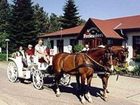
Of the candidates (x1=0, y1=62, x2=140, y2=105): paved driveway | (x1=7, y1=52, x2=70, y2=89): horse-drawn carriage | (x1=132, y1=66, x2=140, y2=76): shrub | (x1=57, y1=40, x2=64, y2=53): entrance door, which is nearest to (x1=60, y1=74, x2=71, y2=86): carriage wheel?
(x1=7, y1=52, x2=70, y2=89): horse-drawn carriage

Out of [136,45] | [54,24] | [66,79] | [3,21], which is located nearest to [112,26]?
[136,45]

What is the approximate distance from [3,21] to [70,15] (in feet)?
38.1

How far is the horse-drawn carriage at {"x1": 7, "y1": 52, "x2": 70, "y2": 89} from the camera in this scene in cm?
1316

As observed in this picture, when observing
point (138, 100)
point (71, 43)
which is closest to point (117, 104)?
point (138, 100)

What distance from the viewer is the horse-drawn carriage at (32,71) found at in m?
13.2

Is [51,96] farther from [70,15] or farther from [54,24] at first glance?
[54,24]

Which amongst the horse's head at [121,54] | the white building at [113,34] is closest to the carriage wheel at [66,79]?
the horse's head at [121,54]

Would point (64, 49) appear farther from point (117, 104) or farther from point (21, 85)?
point (117, 104)

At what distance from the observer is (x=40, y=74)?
1304 cm

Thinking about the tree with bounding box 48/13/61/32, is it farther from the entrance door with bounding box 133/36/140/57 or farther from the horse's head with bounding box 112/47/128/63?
the horse's head with bounding box 112/47/128/63

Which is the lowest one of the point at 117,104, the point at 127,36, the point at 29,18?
the point at 117,104

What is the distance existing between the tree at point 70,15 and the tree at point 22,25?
8.90 meters

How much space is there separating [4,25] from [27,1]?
7.94 m

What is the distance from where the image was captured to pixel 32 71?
1400cm
